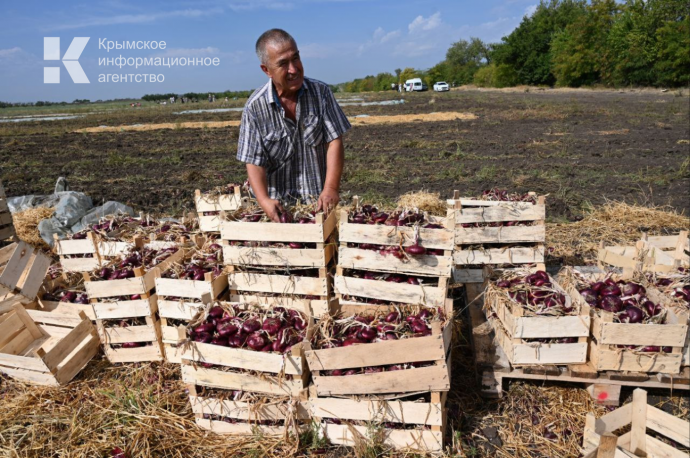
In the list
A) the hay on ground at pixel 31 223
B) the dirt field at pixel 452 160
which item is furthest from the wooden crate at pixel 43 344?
the dirt field at pixel 452 160

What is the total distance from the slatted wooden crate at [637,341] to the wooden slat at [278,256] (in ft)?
7.09

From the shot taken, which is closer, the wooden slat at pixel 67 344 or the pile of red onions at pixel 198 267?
the wooden slat at pixel 67 344

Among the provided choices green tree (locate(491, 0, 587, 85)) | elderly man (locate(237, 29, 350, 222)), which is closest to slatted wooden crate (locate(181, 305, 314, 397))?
elderly man (locate(237, 29, 350, 222))

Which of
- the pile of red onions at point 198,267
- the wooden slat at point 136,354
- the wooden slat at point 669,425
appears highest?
the pile of red onions at point 198,267

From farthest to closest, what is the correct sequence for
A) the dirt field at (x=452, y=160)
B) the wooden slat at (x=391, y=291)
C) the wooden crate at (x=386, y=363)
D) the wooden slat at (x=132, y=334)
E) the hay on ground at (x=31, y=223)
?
the dirt field at (x=452, y=160)
the hay on ground at (x=31, y=223)
the wooden slat at (x=132, y=334)
the wooden slat at (x=391, y=291)
the wooden crate at (x=386, y=363)

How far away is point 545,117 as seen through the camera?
945 inches

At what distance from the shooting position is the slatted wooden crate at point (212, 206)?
5543 mm

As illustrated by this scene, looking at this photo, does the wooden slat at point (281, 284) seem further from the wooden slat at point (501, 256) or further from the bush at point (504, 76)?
the bush at point (504, 76)

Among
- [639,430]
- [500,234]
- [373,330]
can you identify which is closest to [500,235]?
[500,234]

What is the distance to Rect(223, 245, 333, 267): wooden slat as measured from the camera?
3.84m

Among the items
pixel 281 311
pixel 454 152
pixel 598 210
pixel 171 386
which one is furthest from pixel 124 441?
pixel 454 152

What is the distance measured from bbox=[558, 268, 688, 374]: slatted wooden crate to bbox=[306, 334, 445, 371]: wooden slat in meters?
1.36

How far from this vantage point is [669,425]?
274 cm

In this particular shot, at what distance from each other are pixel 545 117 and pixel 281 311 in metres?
24.2
